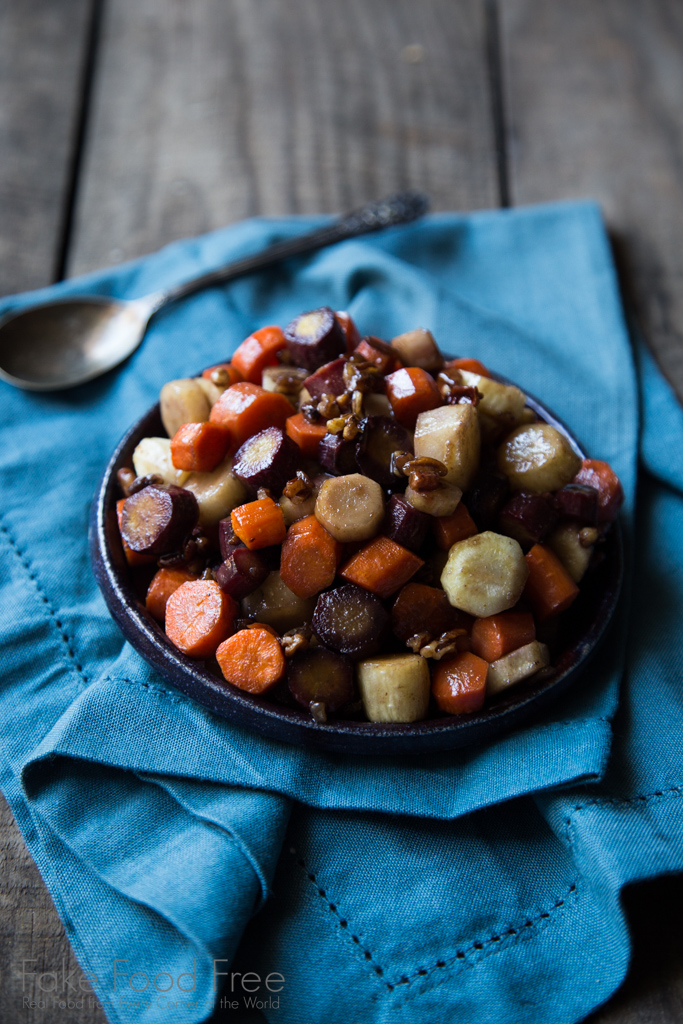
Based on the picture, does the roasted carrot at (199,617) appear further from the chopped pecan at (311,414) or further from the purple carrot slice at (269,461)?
the chopped pecan at (311,414)

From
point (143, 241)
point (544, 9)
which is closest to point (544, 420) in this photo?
point (143, 241)

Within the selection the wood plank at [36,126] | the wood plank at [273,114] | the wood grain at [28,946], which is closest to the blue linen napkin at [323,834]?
the wood grain at [28,946]

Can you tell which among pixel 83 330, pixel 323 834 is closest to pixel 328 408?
pixel 323 834

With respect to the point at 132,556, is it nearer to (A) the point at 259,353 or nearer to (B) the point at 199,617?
(B) the point at 199,617

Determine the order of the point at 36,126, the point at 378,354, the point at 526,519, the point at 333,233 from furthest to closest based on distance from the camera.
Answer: the point at 36,126, the point at 333,233, the point at 378,354, the point at 526,519

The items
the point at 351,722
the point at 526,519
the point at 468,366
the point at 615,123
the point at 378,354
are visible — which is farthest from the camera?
the point at 615,123

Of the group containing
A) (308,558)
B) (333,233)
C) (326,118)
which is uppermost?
(326,118)

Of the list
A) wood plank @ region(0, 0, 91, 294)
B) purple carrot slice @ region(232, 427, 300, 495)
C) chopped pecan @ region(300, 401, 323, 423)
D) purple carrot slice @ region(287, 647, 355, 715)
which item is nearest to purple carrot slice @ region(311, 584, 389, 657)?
purple carrot slice @ region(287, 647, 355, 715)

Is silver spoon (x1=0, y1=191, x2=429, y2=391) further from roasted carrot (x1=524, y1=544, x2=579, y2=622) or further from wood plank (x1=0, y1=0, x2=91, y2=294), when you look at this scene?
roasted carrot (x1=524, y1=544, x2=579, y2=622)
